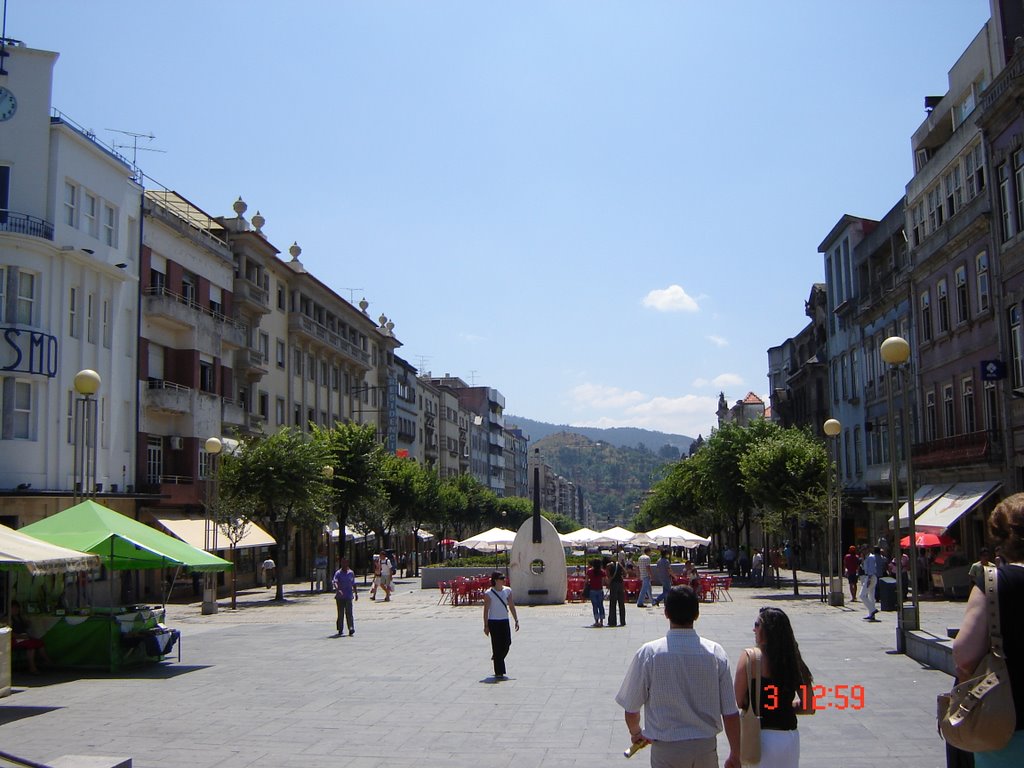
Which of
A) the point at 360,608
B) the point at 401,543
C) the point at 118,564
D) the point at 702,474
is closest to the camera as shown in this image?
the point at 118,564

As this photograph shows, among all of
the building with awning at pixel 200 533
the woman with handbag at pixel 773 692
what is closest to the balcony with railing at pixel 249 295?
the building with awning at pixel 200 533

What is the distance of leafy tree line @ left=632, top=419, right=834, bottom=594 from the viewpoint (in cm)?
3569

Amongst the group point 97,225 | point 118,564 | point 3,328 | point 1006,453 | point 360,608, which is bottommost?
point 360,608

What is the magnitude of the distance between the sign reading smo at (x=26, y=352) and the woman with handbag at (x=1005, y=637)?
102 feet

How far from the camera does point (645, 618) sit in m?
27.1

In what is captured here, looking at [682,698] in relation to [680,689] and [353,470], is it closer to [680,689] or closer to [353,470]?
[680,689]

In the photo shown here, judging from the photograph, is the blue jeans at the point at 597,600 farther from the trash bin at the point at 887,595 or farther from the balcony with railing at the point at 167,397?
the balcony with railing at the point at 167,397

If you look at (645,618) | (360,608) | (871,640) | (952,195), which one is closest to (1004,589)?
(871,640)

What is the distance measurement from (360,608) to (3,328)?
13.8 metres

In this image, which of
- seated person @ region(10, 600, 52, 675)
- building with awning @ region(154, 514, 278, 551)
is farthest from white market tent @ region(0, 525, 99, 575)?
building with awning @ region(154, 514, 278, 551)

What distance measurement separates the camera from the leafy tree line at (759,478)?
35688 mm

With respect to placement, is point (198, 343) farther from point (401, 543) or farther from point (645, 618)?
point (401, 543)

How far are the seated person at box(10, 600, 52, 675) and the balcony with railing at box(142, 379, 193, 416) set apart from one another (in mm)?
21434

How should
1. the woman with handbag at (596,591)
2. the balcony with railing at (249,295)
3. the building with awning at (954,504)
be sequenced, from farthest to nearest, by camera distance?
the balcony with railing at (249,295) → the building with awning at (954,504) → the woman with handbag at (596,591)
